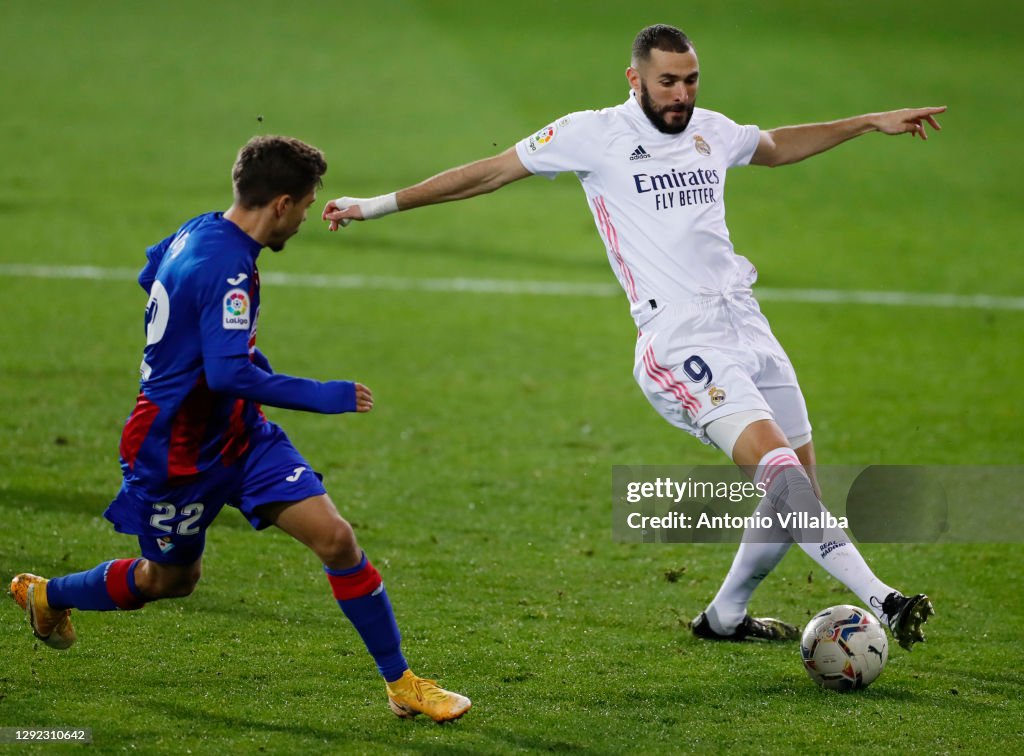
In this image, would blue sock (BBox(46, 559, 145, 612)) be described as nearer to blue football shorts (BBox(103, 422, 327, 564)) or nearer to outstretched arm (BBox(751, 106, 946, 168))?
blue football shorts (BBox(103, 422, 327, 564))

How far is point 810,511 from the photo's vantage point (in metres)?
5.46

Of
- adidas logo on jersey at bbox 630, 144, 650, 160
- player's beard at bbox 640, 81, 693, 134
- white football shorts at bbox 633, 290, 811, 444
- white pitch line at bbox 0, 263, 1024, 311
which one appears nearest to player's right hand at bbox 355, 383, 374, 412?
white football shorts at bbox 633, 290, 811, 444

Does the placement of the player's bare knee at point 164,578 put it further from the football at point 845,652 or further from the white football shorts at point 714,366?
the football at point 845,652

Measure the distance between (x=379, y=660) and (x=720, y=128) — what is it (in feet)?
9.09

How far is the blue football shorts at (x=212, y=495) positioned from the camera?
204 inches

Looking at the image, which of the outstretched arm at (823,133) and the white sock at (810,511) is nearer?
the white sock at (810,511)

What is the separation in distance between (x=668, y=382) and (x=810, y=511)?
81 cm

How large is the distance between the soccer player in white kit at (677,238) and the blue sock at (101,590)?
67.2 inches

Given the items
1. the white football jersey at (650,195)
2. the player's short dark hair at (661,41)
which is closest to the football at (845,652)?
the white football jersey at (650,195)

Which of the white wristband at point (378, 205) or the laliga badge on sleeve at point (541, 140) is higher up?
the laliga badge on sleeve at point (541, 140)

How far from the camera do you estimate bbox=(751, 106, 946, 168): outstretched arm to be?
6359 mm

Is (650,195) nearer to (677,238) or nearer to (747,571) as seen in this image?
(677,238)

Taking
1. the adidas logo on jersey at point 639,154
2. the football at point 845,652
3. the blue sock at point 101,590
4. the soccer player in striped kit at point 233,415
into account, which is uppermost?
the adidas logo on jersey at point 639,154

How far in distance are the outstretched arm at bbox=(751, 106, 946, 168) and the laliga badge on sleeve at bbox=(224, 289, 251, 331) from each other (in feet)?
8.58
